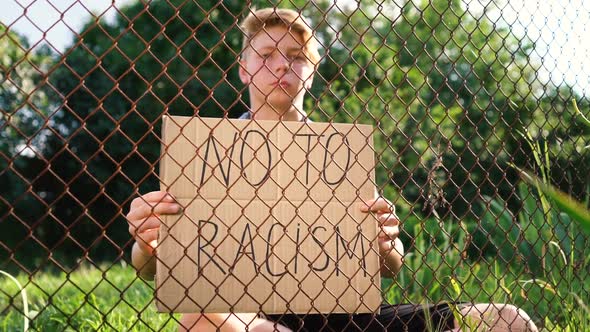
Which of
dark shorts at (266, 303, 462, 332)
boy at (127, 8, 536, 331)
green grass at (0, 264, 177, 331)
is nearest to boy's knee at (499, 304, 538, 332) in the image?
boy at (127, 8, 536, 331)

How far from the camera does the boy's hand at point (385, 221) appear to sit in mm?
2254

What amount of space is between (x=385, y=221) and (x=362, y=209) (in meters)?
0.10

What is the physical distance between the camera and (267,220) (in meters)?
2.14

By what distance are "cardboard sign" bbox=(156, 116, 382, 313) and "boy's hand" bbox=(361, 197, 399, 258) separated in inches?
1.1

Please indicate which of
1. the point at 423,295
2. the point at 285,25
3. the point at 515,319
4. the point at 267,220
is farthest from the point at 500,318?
the point at 285,25

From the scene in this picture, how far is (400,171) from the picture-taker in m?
11.6

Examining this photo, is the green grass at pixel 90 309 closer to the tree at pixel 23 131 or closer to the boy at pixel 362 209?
the boy at pixel 362 209

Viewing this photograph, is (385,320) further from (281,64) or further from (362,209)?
(281,64)

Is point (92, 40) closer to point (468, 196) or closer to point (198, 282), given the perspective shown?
point (468, 196)

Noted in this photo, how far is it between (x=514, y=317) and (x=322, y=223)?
75 centimetres

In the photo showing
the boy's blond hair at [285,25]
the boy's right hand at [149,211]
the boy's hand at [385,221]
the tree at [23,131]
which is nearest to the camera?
the boy's right hand at [149,211]

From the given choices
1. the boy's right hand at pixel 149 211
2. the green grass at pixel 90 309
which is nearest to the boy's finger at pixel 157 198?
the boy's right hand at pixel 149 211

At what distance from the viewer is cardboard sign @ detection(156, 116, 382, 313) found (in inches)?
81.0

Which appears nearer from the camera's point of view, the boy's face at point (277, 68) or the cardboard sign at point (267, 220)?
the cardboard sign at point (267, 220)
